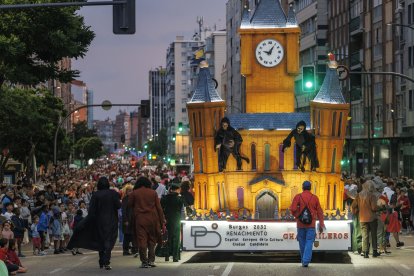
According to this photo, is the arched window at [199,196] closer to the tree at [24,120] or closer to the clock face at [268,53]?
the clock face at [268,53]

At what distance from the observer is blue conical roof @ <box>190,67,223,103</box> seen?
86.2ft

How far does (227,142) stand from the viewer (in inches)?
997

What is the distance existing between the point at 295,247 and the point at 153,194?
11.0 ft

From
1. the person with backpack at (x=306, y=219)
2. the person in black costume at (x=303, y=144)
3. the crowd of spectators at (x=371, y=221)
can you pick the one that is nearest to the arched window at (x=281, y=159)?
the person in black costume at (x=303, y=144)

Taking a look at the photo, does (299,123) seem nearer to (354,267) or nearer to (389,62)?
(354,267)

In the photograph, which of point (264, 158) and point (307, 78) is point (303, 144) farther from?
point (307, 78)

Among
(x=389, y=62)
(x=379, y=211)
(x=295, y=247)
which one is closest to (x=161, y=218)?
(x=295, y=247)

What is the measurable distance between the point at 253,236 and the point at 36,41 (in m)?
18.1

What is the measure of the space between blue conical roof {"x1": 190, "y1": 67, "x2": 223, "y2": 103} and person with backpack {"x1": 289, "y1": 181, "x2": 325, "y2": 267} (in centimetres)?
618

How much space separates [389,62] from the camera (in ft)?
236

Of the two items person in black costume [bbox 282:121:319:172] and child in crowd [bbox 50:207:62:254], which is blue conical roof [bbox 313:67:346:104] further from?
child in crowd [bbox 50:207:62:254]

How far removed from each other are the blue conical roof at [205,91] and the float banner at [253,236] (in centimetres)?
481

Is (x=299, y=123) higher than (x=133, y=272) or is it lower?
higher

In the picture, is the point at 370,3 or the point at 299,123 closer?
the point at 299,123
